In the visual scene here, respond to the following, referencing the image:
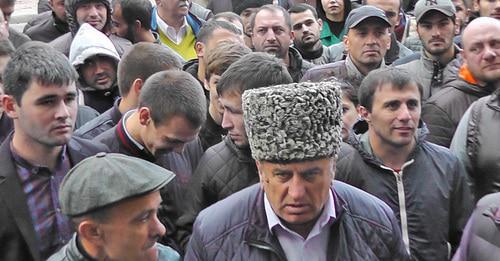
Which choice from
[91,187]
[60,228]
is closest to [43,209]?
[60,228]

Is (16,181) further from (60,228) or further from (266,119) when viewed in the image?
(266,119)

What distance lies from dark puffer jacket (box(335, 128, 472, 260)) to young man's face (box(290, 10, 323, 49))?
3.31m

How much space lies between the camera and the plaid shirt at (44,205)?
3875 millimetres

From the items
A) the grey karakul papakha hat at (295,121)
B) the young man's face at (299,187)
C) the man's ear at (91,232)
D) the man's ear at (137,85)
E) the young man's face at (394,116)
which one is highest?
the grey karakul papakha hat at (295,121)

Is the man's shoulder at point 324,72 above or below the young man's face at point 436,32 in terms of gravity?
below

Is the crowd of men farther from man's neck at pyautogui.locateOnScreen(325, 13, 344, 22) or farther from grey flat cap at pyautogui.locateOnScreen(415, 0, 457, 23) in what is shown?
man's neck at pyautogui.locateOnScreen(325, 13, 344, 22)

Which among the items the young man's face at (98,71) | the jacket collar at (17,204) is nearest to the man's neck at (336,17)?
the young man's face at (98,71)

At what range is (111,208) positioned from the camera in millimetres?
3074

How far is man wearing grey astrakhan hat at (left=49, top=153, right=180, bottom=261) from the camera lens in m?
3.06

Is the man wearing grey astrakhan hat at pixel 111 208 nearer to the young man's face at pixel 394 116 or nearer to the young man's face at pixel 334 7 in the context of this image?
the young man's face at pixel 394 116

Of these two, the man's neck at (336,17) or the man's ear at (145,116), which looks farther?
the man's neck at (336,17)

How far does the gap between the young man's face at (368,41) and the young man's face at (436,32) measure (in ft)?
1.42

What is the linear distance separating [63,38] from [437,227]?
3839mm

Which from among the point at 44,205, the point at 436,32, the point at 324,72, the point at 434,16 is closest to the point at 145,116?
the point at 44,205
